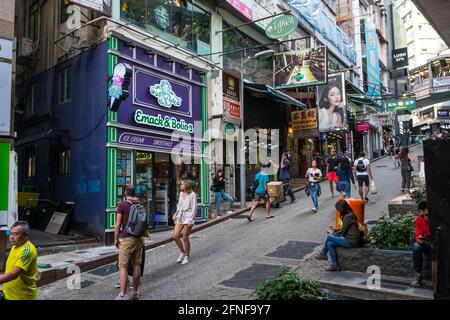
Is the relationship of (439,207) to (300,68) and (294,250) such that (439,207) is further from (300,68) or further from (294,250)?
(300,68)

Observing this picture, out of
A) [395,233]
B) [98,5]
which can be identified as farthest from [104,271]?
[98,5]

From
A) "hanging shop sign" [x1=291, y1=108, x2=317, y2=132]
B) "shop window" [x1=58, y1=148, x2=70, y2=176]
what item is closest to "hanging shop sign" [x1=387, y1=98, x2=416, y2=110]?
"hanging shop sign" [x1=291, y1=108, x2=317, y2=132]

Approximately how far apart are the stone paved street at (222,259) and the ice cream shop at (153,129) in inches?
89.1

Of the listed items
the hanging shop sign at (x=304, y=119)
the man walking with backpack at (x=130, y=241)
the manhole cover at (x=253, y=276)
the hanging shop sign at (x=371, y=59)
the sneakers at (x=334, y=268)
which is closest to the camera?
the man walking with backpack at (x=130, y=241)

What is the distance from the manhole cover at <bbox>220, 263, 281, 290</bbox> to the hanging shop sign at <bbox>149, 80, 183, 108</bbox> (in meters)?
6.95

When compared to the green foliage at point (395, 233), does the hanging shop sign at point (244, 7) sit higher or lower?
higher

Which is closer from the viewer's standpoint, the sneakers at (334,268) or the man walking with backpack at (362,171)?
the sneakers at (334,268)

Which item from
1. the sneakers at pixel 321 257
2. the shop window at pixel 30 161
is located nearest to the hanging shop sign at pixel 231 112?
the shop window at pixel 30 161

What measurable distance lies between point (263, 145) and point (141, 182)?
29.8 ft

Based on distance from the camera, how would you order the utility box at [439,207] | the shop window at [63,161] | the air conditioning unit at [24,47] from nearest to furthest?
the utility box at [439,207], the shop window at [63,161], the air conditioning unit at [24,47]

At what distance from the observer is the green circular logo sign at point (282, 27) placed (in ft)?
47.4

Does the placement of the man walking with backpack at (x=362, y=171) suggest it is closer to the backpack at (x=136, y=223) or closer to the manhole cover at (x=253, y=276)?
the manhole cover at (x=253, y=276)

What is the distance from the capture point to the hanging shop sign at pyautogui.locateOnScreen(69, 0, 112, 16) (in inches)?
393

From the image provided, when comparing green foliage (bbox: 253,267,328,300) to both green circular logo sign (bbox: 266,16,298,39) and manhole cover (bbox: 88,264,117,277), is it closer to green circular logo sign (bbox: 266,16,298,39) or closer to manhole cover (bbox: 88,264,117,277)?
manhole cover (bbox: 88,264,117,277)
